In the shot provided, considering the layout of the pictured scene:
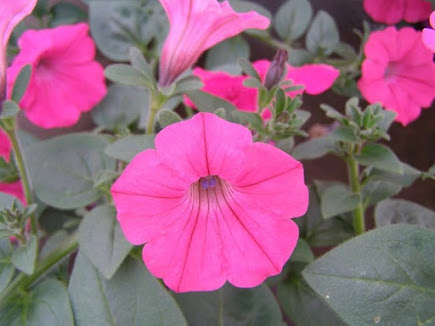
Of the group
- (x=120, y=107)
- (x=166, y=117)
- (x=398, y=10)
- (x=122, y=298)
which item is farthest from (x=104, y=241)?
(x=398, y=10)

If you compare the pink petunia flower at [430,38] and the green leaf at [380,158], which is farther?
the green leaf at [380,158]

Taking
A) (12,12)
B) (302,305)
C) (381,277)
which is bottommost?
(302,305)

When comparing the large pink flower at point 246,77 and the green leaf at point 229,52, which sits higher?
the large pink flower at point 246,77

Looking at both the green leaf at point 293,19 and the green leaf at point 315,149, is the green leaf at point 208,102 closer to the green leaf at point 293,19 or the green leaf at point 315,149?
the green leaf at point 315,149

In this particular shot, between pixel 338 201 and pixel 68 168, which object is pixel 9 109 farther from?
pixel 338 201

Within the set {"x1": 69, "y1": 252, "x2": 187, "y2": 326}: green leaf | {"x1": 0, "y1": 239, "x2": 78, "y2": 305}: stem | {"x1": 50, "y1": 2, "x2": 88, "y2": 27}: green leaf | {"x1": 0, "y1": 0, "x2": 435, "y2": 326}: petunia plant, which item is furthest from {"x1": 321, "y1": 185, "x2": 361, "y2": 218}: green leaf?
{"x1": 50, "y1": 2, "x2": 88, "y2": 27}: green leaf

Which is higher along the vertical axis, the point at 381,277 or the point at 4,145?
the point at 381,277

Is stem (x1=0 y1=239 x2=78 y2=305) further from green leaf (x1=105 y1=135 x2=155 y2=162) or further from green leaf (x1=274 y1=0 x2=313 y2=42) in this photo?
green leaf (x1=274 y1=0 x2=313 y2=42)

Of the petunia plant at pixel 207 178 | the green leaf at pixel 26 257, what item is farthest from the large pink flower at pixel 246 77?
the green leaf at pixel 26 257
